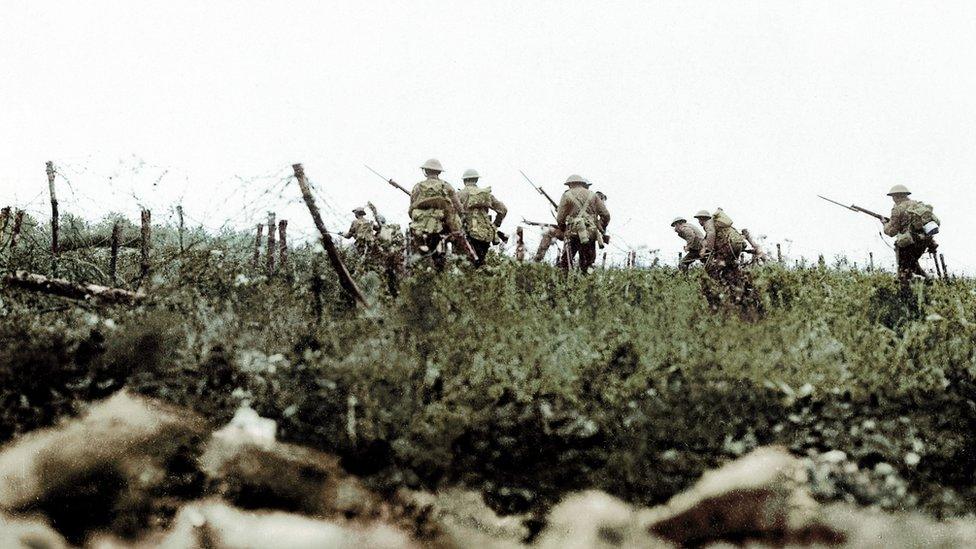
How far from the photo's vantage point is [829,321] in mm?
7941

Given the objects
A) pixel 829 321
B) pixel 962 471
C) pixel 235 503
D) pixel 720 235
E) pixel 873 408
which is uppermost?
pixel 720 235

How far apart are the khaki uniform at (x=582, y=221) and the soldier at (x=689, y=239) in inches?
94.0

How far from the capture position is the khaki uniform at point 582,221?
38.6 feet

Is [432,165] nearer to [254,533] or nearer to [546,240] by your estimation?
[546,240]

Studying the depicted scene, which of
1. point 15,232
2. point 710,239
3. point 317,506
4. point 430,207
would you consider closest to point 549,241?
point 710,239

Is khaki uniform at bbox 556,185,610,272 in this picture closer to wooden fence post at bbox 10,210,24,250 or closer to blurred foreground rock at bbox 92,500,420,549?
wooden fence post at bbox 10,210,24,250

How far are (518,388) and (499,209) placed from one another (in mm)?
6330

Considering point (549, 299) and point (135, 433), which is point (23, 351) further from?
point (549, 299)

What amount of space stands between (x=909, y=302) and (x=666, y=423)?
615cm

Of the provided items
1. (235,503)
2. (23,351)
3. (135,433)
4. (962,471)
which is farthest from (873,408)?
(23,351)

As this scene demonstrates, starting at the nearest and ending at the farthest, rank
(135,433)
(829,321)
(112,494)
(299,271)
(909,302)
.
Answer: (112,494)
(135,433)
(829,321)
(299,271)
(909,302)

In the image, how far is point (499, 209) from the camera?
1148 cm

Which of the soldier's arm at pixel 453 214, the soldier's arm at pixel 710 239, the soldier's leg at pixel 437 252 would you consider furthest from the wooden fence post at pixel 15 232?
the soldier's arm at pixel 710 239

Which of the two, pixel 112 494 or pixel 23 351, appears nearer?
pixel 112 494
